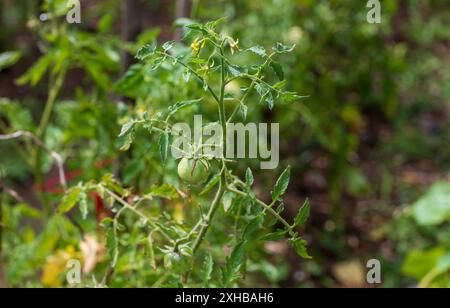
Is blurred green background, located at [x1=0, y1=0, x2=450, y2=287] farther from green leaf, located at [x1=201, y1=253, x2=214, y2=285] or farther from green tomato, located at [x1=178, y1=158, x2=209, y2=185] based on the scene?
green tomato, located at [x1=178, y1=158, x2=209, y2=185]

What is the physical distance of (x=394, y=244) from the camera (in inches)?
113

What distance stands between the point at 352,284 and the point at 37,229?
3.77ft

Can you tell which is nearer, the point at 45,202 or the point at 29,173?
the point at 45,202

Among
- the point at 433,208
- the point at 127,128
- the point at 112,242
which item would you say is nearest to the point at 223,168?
the point at 127,128

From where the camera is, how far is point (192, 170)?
Result: 997mm

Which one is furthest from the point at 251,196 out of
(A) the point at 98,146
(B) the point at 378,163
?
(B) the point at 378,163

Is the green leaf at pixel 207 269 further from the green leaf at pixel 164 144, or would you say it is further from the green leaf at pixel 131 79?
the green leaf at pixel 131 79

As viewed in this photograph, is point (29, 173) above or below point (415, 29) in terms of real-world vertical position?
below

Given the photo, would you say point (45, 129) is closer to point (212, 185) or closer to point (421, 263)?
point (212, 185)

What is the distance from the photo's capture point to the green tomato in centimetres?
100

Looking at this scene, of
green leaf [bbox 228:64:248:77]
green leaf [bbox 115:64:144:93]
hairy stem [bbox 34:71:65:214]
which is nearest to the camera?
green leaf [bbox 228:64:248:77]

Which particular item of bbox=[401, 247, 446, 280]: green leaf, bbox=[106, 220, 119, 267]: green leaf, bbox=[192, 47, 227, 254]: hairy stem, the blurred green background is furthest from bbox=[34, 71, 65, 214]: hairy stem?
bbox=[401, 247, 446, 280]: green leaf

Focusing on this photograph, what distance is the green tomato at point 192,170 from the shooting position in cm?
100
